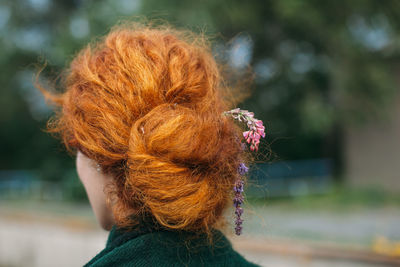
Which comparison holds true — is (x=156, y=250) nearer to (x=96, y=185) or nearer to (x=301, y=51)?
(x=96, y=185)

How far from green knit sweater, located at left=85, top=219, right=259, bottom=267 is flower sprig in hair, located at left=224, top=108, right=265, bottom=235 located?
164 millimetres

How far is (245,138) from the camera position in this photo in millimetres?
1298

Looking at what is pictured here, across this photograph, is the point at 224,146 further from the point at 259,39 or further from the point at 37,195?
the point at 37,195

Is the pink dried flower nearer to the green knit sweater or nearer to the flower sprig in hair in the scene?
the flower sprig in hair

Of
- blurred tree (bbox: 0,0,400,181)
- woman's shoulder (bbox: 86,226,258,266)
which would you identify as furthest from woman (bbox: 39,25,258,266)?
blurred tree (bbox: 0,0,400,181)

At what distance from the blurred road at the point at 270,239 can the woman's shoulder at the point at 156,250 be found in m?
0.23

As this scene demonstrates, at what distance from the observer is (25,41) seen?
46.6ft

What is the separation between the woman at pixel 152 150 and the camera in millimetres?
1164

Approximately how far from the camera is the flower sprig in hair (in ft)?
4.07

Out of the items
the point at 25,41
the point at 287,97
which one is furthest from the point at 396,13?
the point at 25,41

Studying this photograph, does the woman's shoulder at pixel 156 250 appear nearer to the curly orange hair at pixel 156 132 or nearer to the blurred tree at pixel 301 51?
the curly orange hair at pixel 156 132

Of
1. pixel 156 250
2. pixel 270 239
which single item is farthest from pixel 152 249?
pixel 270 239

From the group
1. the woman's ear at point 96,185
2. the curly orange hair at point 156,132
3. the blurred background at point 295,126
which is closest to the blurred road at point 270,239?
the blurred background at point 295,126

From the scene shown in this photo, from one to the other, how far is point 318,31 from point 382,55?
2247 mm
